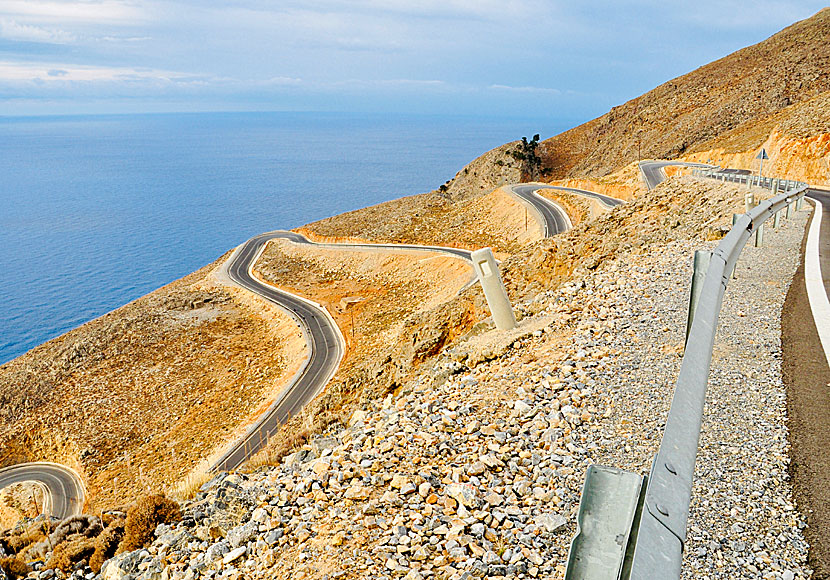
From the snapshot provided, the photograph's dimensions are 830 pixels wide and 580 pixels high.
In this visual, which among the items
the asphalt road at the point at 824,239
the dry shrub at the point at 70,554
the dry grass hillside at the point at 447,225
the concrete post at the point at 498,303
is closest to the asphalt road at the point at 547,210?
the dry grass hillside at the point at 447,225

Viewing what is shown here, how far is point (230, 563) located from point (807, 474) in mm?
6834

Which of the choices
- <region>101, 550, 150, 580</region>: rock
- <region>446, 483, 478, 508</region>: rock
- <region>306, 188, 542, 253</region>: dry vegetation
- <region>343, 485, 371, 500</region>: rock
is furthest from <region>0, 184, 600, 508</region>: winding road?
<region>446, 483, 478, 508</region>: rock

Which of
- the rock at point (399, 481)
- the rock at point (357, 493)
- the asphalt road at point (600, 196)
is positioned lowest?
the rock at point (357, 493)

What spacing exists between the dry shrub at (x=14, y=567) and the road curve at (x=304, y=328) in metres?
15.9

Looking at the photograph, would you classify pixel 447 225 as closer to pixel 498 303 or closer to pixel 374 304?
pixel 374 304

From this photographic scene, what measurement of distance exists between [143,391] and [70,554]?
1230 inches

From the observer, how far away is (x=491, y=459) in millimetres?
6703

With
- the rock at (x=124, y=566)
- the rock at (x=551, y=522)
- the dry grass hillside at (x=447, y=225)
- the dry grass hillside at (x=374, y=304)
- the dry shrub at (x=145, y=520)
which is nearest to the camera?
the rock at (x=551, y=522)

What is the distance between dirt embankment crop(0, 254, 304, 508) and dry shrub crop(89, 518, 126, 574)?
1758 cm

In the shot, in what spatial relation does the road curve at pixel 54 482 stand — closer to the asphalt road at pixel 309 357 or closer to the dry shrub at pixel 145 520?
the asphalt road at pixel 309 357

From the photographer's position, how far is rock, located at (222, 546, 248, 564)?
7.79 meters

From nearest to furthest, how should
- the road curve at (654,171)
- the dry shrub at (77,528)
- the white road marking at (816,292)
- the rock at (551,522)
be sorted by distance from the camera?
the rock at (551,522), the white road marking at (816,292), the dry shrub at (77,528), the road curve at (654,171)

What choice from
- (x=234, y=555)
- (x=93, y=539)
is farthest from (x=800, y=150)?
(x=93, y=539)

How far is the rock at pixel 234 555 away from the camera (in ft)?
25.5
